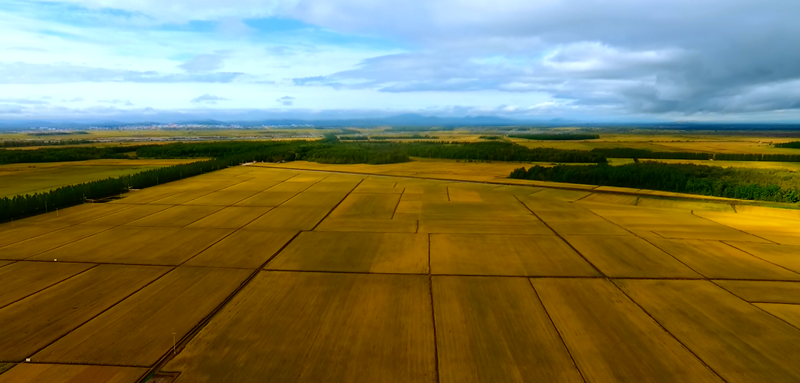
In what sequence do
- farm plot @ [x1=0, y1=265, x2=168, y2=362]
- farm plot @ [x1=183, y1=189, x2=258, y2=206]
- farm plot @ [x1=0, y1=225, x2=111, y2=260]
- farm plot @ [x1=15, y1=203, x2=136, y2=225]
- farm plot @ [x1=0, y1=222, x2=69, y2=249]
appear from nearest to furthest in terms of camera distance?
farm plot @ [x1=0, y1=265, x2=168, y2=362]
farm plot @ [x1=0, y1=225, x2=111, y2=260]
farm plot @ [x1=0, y1=222, x2=69, y2=249]
farm plot @ [x1=15, y1=203, x2=136, y2=225]
farm plot @ [x1=183, y1=189, x2=258, y2=206]

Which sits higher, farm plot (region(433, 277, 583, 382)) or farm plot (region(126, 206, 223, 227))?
farm plot (region(126, 206, 223, 227))

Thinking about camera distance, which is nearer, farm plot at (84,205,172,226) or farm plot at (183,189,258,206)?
farm plot at (84,205,172,226)

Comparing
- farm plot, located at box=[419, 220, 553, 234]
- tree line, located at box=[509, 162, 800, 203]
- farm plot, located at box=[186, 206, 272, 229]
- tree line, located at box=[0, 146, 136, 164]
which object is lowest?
farm plot, located at box=[419, 220, 553, 234]

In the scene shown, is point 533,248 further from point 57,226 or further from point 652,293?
point 57,226

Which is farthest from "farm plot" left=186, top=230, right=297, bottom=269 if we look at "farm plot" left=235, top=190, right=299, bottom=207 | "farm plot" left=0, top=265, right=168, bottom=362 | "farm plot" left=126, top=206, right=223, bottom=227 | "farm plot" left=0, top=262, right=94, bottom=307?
"farm plot" left=235, top=190, right=299, bottom=207

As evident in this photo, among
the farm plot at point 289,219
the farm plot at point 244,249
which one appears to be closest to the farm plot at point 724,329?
the farm plot at point 244,249

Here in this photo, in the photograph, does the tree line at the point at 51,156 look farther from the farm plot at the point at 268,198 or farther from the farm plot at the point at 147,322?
the farm plot at the point at 147,322

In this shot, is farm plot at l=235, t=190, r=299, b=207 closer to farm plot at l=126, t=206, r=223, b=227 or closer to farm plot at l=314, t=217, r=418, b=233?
farm plot at l=126, t=206, r=223, b=227
